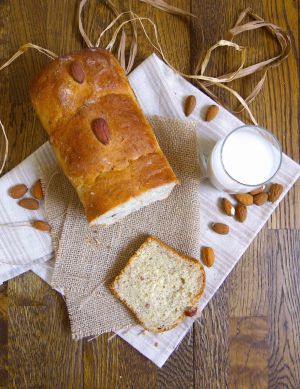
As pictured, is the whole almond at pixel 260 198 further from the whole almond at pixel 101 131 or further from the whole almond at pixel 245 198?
the whole almond at pixel 101 131

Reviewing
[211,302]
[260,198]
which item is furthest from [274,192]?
[211,302]

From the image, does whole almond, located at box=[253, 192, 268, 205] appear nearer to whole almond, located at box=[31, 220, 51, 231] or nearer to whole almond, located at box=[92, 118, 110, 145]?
whole almond, located at box=[92, 118, 110, 145]

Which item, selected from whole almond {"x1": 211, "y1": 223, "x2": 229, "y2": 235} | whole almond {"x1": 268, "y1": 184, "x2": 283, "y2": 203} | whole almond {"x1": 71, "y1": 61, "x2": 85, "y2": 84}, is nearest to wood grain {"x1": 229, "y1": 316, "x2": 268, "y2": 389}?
whole almond {"x1": 211, "y1": 223, "x2": 229, "y2": 235}

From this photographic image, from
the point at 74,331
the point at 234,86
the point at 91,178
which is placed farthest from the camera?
the point at 234,86

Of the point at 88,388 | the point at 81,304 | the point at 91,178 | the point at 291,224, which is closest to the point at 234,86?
the point at 291,224

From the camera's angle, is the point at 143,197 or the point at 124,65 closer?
the point at 143,197

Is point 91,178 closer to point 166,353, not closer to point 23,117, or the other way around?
point 23,117

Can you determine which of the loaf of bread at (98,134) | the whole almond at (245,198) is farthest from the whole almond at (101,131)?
the whole almond at (245,198)

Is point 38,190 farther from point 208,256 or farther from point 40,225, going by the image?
point 208,256
